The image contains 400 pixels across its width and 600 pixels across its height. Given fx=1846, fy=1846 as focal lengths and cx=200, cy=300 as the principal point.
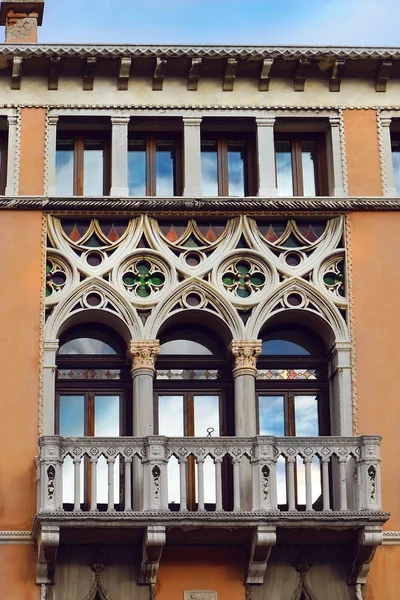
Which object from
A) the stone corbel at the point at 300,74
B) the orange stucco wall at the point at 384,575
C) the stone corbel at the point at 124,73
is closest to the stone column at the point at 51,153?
the stone corbel at the point at 124,73

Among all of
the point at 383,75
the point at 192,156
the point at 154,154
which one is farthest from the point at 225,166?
the point at 383,75

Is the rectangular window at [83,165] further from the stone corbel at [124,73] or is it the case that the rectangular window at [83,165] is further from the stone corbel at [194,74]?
the stone corbel at [194,74]

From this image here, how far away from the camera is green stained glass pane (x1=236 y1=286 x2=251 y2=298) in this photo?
25.9 m

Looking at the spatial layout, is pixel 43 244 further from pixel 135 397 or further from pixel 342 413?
pixel 342 413

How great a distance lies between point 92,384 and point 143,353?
942mm

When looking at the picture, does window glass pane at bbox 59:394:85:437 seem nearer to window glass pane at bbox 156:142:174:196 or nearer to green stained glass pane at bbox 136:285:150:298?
green stained glass pane at bbox 136:285:150:298

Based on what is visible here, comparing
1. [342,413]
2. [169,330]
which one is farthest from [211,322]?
[342,413]

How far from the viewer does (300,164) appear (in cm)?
2709

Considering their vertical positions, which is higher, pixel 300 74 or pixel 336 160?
pixel 300 74

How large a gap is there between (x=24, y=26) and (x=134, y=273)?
172 inches

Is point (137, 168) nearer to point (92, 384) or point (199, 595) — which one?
point (92, 384)

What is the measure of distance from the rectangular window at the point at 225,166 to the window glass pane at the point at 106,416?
3.37m

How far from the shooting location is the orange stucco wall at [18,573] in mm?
24156

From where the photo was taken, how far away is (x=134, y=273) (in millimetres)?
25922
